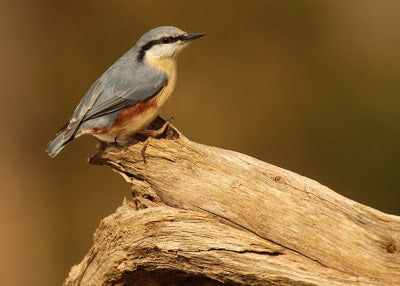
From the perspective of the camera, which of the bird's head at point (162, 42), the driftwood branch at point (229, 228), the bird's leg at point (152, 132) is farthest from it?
the bird's head at point (162, 42)

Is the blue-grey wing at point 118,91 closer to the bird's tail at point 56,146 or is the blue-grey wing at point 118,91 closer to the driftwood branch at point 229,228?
the bird's tail at point 56,146

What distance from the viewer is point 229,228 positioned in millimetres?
2656

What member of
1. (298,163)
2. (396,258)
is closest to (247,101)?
(298,163)

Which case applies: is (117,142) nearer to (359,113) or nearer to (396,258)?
(396,258)

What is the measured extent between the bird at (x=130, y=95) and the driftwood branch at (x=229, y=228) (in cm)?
14

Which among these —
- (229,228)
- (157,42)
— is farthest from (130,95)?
(229,228)

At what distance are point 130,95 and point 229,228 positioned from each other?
86cm

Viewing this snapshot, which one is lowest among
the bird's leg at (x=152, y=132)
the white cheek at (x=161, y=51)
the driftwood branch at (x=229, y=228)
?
the driftwood branch at (x=229, y=228)

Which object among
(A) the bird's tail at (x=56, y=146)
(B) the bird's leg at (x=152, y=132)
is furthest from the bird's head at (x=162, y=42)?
(A) the bird's tail at (x=56, y=146)

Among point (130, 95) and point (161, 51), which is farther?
point (161, 51)

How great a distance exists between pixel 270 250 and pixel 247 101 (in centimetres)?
244

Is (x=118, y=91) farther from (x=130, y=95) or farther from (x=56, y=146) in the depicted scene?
(x=56, y=146)

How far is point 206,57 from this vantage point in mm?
4926

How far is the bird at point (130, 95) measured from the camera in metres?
2.98
